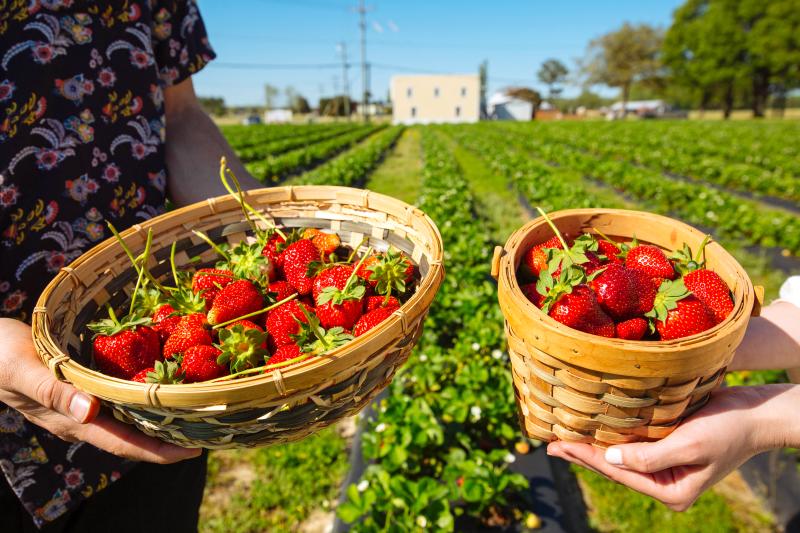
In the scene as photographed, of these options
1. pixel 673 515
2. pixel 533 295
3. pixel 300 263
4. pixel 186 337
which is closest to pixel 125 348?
pixel 186 337

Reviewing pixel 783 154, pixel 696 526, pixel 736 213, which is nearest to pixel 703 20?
pixel 783 154

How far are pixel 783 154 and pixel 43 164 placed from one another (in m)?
19.7

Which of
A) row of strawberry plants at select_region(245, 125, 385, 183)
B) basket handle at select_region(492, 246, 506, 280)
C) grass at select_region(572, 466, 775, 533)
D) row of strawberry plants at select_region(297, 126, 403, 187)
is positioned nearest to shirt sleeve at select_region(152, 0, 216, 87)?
basket handle at select_region(492, 246, 506, 280)

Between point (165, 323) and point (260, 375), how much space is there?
1.71 feet

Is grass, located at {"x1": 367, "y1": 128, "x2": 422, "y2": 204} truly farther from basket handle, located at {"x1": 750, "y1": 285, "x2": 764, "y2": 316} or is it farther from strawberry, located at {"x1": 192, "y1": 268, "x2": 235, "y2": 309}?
basket handle, located at {"x1": 750, "y1": 285, "x2": 764, "y2": 316}

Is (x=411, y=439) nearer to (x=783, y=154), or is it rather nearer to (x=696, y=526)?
(x=696, y=526)

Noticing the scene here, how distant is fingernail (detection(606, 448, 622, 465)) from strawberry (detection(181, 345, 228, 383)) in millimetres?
929

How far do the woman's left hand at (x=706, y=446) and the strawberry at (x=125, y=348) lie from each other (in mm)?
1088

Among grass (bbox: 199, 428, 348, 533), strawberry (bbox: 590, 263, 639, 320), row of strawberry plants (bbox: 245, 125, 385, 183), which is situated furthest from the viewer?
row of strawberry plants (bbox: 245, 125, 385, 183)

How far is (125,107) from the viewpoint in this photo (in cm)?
144

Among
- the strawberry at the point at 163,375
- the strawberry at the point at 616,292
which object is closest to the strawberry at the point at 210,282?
the strawberry at the point at 163,375

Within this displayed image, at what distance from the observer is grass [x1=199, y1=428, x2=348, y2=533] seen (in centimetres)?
255

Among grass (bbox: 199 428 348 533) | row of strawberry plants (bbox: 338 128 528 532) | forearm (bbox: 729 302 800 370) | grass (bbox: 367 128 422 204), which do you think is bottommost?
grass (bbox: 367 128 422 204)

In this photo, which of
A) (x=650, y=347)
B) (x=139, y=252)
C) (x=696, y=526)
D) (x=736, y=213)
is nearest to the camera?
(x=650, y=347)
